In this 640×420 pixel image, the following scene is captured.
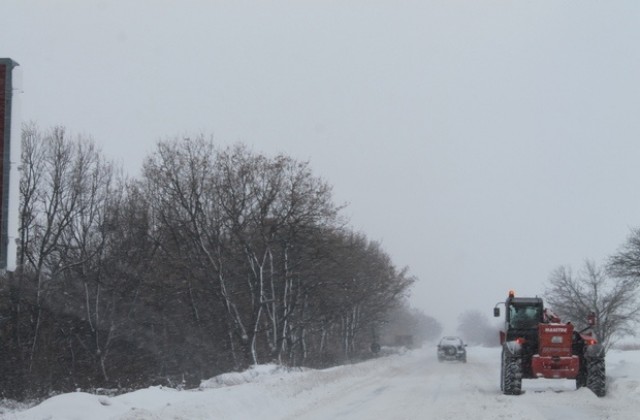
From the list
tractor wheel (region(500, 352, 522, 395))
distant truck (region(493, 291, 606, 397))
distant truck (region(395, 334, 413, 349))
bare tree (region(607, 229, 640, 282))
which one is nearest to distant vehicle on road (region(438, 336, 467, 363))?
bare tree (region(607, 229, 640, 282))

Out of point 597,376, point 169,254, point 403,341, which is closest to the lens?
point 597,376

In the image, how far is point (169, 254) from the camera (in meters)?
45.8

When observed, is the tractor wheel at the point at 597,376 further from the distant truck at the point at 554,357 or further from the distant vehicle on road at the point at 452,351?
the distant vehicle on road at the point at 452,351

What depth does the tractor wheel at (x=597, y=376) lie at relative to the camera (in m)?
20.7

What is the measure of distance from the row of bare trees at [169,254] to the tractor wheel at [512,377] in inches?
889

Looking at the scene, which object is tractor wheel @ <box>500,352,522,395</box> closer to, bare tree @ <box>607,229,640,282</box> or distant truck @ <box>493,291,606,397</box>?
distant truck @ <box>493,291,606,397</box>

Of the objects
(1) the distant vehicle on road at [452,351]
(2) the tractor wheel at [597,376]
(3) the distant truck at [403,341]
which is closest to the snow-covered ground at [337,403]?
(2) the tractor wheel at [597,376]

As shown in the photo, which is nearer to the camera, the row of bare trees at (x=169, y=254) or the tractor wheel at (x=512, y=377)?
the tractor wheel at (x=512, y=377)

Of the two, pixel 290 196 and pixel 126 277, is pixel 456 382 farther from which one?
pixel 126 277

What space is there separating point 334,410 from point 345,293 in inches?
1506

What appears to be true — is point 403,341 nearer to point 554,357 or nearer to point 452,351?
point 452,351

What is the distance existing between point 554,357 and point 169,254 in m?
28.4

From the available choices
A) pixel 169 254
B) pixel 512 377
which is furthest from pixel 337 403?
pixel 169 254

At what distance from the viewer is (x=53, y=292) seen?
41.9 metres
